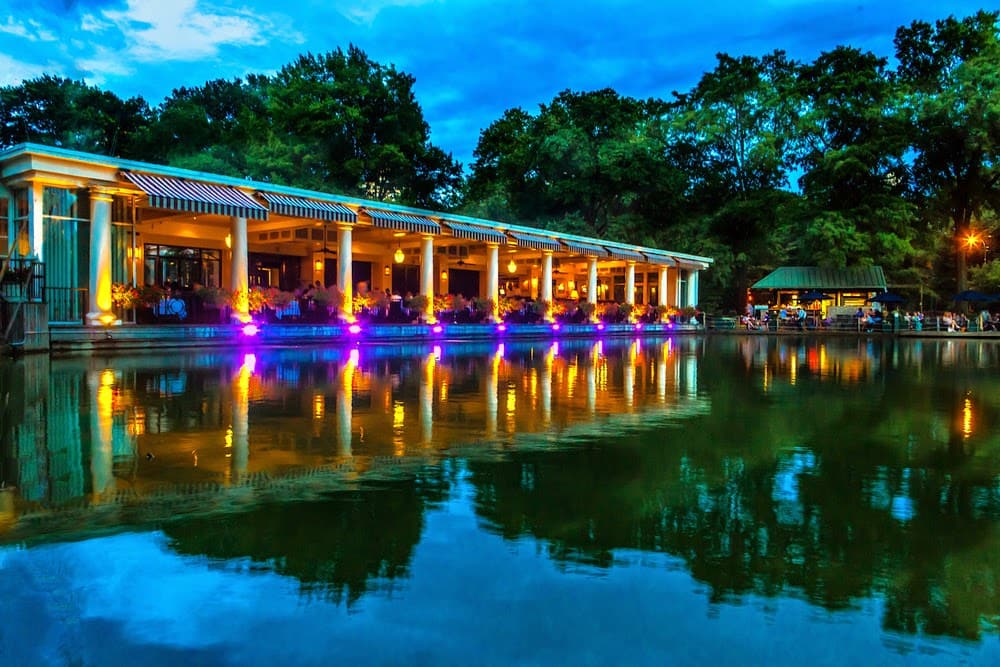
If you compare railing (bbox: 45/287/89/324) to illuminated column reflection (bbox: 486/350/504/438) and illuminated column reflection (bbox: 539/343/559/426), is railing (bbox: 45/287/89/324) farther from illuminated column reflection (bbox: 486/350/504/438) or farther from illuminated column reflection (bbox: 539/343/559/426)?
illuminated column reflection (bbox: 539/343/559/426)

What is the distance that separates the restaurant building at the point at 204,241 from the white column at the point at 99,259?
23mm

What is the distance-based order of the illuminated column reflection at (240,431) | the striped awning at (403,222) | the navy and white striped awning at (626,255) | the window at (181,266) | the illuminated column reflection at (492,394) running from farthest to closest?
the navy and white striped awning at (626,255) → the window at (181,266) → the striped awning at (403,222) → the illuminated column reflection at (492,394) → the illuminated column reflection at (240,431)

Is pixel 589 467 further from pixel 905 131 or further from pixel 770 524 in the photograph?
pixel 905 131

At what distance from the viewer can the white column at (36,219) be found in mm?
15922

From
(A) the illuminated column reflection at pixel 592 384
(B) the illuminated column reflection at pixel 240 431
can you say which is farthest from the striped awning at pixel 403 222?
(B) the illuminated column reflection at pixel 240 431

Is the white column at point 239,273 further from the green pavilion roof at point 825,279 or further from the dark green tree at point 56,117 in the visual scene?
the green pavilion roof at point 825,279

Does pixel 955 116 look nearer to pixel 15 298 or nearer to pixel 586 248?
pixel 586 248

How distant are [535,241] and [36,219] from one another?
17480 mm

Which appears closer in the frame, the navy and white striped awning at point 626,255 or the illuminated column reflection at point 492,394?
the illuminated column reflection at point 492,394

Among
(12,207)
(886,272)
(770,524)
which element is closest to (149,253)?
(12,207)

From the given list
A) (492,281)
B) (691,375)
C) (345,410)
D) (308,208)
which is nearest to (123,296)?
(308,208)

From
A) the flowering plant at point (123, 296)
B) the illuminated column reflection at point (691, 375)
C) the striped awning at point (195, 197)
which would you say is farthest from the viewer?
the flowering plant at point (123, 296)

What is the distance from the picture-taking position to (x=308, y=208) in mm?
20500

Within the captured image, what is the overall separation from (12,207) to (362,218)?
29.6 feet
